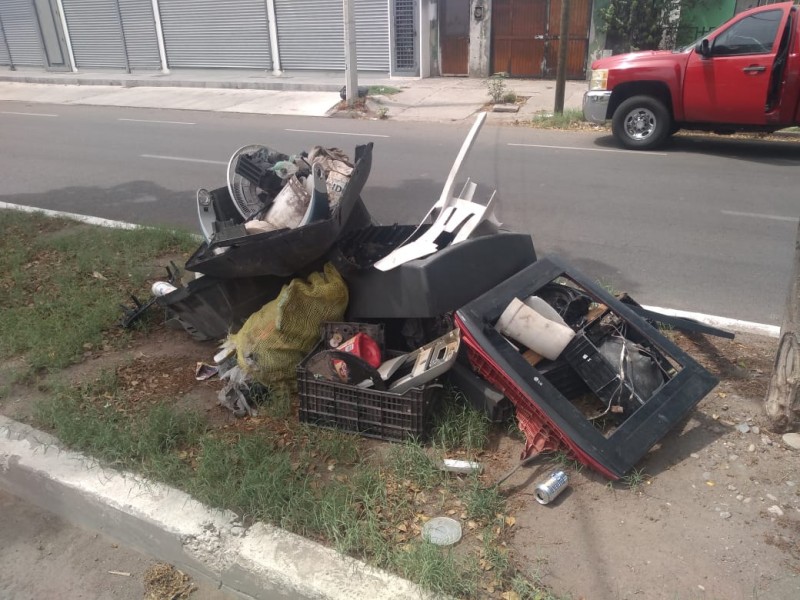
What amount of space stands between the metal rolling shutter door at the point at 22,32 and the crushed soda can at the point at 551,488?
29.8 meters

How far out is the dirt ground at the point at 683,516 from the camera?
253 cm

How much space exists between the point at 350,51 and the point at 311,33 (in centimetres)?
652

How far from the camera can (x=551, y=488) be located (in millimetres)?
2914

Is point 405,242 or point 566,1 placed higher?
point 566,1

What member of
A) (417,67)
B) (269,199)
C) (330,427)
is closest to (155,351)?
(269,199)

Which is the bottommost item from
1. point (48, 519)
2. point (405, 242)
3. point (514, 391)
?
point (48, 519)

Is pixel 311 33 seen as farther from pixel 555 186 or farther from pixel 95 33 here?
A: pixel 555 186

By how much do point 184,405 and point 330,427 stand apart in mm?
927

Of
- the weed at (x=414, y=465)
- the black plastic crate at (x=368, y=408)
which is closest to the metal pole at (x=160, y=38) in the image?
the black plastic crate at (x=368, y=408)

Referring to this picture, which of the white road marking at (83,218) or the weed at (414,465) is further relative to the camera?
the white road marking at (83,218)

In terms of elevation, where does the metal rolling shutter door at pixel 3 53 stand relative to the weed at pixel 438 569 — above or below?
above

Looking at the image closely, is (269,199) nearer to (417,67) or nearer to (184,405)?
(184,405)

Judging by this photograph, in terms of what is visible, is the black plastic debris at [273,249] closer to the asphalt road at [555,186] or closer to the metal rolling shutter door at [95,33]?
the asphalt road at [555,186]

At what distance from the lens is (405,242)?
3.84 meters
